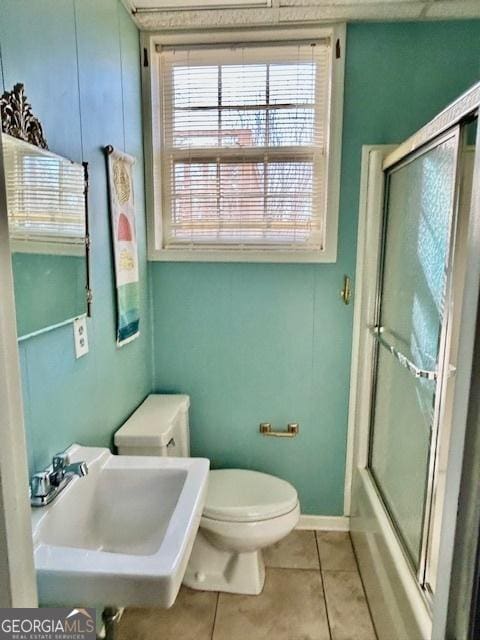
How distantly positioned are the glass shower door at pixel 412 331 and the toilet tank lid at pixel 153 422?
3.19 ft

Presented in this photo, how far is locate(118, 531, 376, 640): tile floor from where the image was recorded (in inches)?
67.5

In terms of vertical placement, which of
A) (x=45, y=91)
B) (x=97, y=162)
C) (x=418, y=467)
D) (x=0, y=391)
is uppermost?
(x=45, y=91)

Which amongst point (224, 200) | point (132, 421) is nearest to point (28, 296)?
point (132, 421)

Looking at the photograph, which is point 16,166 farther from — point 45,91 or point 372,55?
point 372,55

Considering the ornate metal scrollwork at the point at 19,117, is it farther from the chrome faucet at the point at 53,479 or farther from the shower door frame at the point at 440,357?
the shower door frame at the point at 440,357

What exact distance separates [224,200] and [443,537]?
6.06 ft

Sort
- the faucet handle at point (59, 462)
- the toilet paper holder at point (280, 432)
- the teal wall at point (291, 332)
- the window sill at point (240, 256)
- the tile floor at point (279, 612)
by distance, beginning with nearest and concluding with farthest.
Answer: the faucet handle at point (59, 462) → the tile floor at point (279, 612) → the teal wall at point (291, 332) → the window sill at point (240, 256) → the toilet paper holder at point (280, 432)

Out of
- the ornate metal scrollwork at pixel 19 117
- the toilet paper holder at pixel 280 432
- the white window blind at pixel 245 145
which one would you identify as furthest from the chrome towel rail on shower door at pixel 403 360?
the ornate metal scrollwork at pixel 19 117

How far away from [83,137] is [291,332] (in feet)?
4.23

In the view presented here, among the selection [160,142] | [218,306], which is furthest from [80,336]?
[160,142]

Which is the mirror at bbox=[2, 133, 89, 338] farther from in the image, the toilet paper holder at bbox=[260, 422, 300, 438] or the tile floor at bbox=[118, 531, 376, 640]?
the tile floor at bbox=[118, 531, 376, 640]

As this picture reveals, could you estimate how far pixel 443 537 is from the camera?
2.12 ft

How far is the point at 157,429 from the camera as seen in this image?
5.88ft

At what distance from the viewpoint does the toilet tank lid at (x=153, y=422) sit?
1.74 metres
